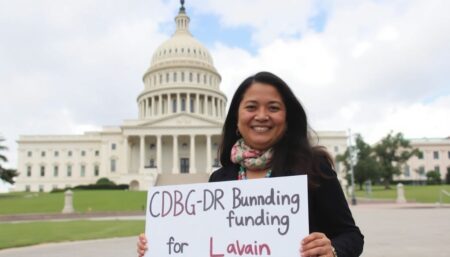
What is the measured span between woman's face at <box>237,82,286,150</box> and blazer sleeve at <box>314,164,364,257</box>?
0.48 m

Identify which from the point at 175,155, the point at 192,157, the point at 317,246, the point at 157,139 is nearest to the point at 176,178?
the point at 192,157

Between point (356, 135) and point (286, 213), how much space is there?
6872 cm

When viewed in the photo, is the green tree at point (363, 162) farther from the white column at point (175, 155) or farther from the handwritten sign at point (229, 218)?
the handwritten sign at point (229, 218)

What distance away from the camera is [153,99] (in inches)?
3944

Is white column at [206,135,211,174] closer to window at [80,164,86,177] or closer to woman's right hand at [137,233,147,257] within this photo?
window at [80,164,86,177]

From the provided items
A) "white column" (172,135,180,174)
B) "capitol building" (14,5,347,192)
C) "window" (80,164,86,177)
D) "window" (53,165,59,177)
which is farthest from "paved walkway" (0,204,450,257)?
"window" (53,165,59,177)

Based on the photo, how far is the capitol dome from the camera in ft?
324

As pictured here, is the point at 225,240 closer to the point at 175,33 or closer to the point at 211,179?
the point at 211,179

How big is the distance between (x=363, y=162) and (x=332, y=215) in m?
64.6

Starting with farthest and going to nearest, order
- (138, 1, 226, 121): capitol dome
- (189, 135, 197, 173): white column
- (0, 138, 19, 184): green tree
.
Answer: (138, 1, 226, 121): capitol dome, (189, 135, 197, 173): white column, (0, 138, 19, 184): green tree

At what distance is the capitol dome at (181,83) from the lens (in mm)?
98812

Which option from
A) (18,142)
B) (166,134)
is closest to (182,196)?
(166,134)

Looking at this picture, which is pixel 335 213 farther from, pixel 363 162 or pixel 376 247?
pixel 363 162

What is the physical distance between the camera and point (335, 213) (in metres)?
3.03
